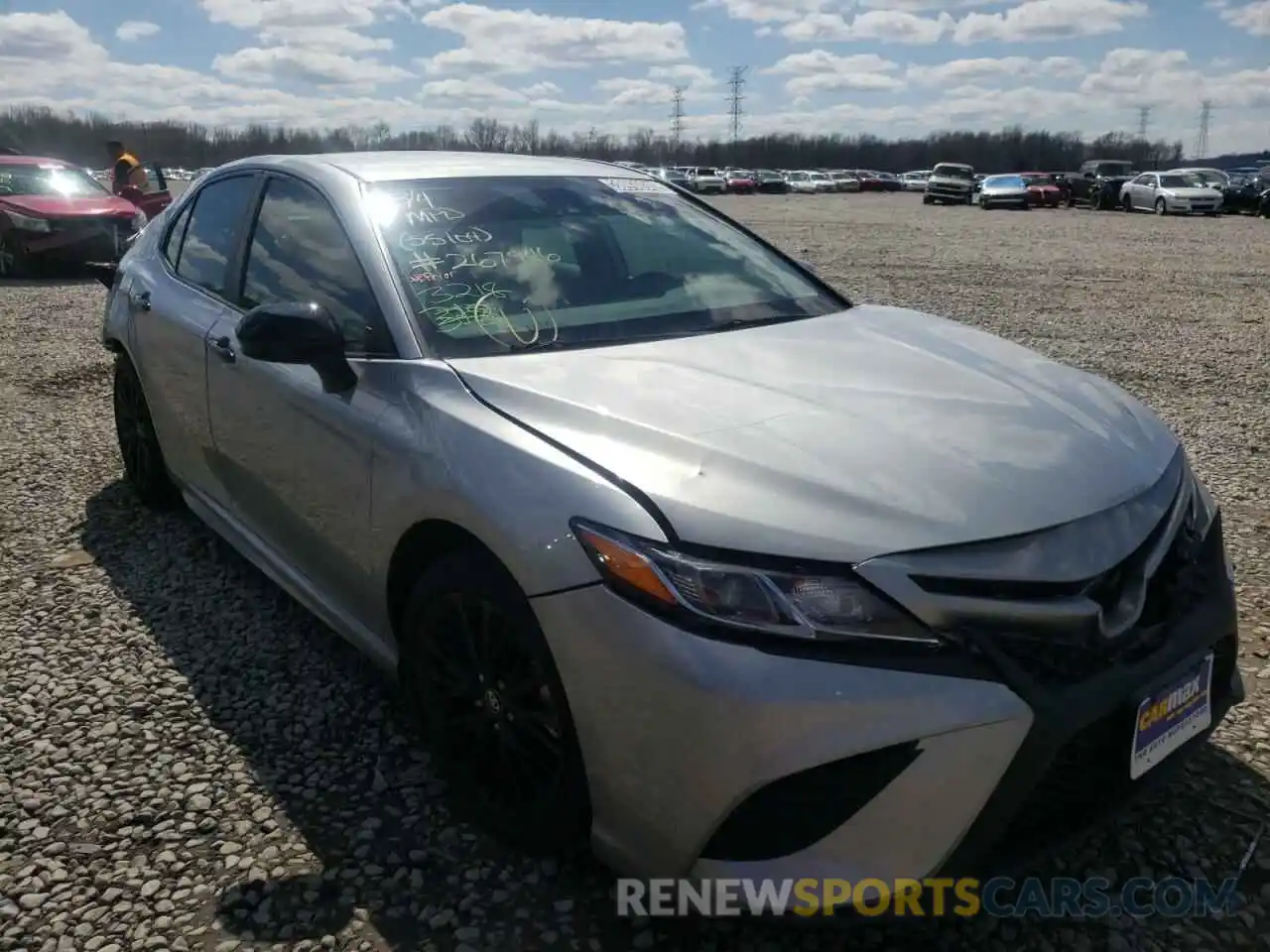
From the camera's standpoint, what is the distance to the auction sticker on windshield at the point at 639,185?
3543 mm

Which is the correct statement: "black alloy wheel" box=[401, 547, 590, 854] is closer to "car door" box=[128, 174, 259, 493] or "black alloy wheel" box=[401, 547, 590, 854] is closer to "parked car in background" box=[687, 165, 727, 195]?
"car door" box=[128, 174, 259, 493]

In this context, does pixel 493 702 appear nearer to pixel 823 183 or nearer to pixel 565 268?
pixel 565 268

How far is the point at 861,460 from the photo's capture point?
6.55ft

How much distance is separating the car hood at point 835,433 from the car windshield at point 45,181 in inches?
546

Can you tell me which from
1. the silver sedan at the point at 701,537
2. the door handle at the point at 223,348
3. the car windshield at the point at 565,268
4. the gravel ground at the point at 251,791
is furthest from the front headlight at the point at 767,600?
the door handle at the point at 223,348

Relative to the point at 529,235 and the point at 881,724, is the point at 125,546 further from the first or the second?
the point at 881,724

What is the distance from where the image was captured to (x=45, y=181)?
Result: 13.8 metres

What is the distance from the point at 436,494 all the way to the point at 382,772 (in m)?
0.91

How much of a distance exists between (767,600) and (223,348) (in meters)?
2.31

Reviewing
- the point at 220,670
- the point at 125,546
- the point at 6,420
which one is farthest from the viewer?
the point at 6,420

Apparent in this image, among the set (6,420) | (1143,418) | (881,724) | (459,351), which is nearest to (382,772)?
(459,351)

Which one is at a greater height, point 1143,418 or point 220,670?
point 1143,418

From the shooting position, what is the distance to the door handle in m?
3.27

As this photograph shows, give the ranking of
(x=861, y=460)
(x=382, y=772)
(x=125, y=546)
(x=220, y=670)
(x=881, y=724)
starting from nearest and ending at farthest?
(x=881, y=724) < (x=861, y=460) < (x=382, y=772) < (x=220, y=670) < (x=125, y=546)
